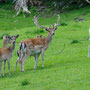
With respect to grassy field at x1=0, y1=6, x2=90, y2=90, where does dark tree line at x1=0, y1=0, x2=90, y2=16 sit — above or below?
above

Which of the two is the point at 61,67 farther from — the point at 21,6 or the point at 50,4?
the point at 50,4

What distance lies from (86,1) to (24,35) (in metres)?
13.8

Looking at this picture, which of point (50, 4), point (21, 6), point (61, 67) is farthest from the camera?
point (50, 4)

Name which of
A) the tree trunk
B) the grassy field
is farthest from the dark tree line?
the grassy field

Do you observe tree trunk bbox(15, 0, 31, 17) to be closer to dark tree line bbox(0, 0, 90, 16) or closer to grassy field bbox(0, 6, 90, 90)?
dark tree line bbox(0, 0, 90, 16)

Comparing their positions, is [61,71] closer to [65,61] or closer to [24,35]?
[65,61]

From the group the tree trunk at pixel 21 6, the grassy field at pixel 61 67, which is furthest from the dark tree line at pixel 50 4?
the grassy field at pixel 61 67

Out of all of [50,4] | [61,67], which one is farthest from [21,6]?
[61,67]

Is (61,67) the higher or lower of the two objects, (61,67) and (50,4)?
the lower

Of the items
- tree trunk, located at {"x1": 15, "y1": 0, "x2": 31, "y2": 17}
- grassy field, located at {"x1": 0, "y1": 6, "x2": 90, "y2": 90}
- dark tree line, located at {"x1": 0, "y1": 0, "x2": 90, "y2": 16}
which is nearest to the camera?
grassy field, located at {"x1": 0, "y1": 6, "x2": 90, "y2": 90}

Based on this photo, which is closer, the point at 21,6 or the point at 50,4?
the point at 21,6

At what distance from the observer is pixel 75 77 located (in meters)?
13.5

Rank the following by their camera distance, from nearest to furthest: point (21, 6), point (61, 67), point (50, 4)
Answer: point (61, 67) < point (21, 6) < point (50, 4)

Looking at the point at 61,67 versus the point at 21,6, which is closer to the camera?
the point at 61,67
